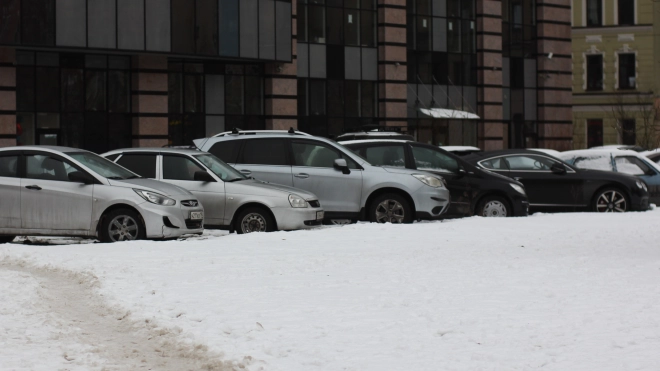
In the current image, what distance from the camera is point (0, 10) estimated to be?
1316 inches

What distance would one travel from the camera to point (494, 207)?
67.6 ft

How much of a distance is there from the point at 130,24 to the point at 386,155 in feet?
57.7

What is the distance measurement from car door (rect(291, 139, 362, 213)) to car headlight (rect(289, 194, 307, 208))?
1431 millimetres

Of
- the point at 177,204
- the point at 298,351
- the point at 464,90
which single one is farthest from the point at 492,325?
the point at 464,90

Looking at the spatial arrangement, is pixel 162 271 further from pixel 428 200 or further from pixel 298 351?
pixel 428 200

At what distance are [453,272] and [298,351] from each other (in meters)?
4.61

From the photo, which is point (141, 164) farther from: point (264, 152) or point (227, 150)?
point (264, 152)

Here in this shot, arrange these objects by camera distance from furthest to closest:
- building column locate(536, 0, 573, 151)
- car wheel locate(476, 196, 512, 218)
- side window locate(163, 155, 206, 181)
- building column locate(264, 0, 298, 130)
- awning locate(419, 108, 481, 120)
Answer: building column locate(536, 0, 573, 151)
awning locate(419, 108, 481, 120)
building column locate(264, 0, 298, 130)
car wheel locate(476, 196, 512, 218)
side window locate(163, 155, 206, 181)

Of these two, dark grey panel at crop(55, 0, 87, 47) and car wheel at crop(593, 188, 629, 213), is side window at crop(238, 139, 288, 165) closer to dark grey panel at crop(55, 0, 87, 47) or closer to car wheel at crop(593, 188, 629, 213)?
car wheel at crop(593, 188, 629, 213)

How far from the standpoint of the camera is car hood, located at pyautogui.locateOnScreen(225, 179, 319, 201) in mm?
17312

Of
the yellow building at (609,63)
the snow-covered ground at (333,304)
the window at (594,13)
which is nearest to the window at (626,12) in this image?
the yellow building at (609,63)

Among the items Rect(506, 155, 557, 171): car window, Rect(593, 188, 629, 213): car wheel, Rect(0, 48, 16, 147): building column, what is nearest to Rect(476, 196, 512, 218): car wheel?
Rect(506, 155, 557, 171): car window

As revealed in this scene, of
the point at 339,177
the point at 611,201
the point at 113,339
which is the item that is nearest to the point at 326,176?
the point at 339,177

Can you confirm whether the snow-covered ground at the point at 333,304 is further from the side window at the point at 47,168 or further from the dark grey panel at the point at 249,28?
the dark grey panel at the point at 249,28
